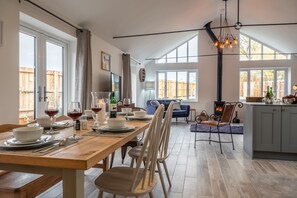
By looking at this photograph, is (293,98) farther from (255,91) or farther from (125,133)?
(255,91)

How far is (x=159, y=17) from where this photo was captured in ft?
19.3

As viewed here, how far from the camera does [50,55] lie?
4.01m

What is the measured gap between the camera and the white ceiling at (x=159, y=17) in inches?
163

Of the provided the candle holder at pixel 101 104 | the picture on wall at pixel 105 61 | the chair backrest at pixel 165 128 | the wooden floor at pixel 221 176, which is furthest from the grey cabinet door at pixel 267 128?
the picture on wall at pixel 105 61

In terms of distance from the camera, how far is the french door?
3359 millimetres

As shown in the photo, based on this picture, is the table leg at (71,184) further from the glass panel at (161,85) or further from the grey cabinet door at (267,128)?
the glass panel at (161,85)

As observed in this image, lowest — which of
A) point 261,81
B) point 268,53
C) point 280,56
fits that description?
point 261,81

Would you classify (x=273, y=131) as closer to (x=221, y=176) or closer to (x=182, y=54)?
(x=221, y=176)

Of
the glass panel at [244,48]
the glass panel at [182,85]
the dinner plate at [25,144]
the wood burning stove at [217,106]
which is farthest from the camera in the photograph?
the glass panel at [182,85]

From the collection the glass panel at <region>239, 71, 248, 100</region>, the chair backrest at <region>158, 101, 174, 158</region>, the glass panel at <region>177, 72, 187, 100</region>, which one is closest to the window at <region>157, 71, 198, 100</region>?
the glass panel at <region>177, 72, 187, 100</region>

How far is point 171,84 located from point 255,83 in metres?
3.49

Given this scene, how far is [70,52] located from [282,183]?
13.8 ft

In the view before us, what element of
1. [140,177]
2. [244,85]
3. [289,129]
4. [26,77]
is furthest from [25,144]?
[244,85]

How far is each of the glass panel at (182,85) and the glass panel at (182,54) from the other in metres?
0.57
